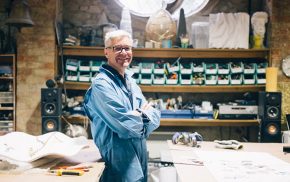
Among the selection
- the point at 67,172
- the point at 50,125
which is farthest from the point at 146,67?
the point at 67,172

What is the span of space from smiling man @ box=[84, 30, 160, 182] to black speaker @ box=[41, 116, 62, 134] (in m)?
2.03

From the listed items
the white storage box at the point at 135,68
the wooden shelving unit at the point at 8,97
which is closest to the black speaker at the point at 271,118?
the white storage box at the point at 135,68

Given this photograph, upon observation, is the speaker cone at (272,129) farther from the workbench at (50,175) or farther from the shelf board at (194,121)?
the workbench at (50,175)

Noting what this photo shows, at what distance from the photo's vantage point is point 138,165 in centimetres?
200

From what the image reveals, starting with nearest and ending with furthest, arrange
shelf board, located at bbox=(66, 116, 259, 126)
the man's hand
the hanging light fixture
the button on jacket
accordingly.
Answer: the button on jacket, the man's hand, the hanging light fixture, shelf board, located at bbox=(66, 116, 259, 126)

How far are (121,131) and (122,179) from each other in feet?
1.02

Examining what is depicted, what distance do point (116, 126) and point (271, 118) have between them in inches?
108

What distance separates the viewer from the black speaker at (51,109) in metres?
3.96

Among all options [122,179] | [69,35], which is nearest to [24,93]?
[69,35]

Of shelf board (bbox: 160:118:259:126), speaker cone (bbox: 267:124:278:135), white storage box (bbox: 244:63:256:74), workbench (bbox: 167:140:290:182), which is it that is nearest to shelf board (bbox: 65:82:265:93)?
white storage box (bbox: 244:63:256:74)

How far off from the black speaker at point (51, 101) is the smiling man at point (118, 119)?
199cm

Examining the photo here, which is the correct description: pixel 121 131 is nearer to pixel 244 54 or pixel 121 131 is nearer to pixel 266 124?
pixel 266 124

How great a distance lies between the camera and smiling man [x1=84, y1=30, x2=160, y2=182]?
74.6 inches

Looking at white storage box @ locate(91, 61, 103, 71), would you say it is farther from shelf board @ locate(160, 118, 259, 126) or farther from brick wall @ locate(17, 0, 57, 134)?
shelf board @ locate(160, 118, 259, 126)
